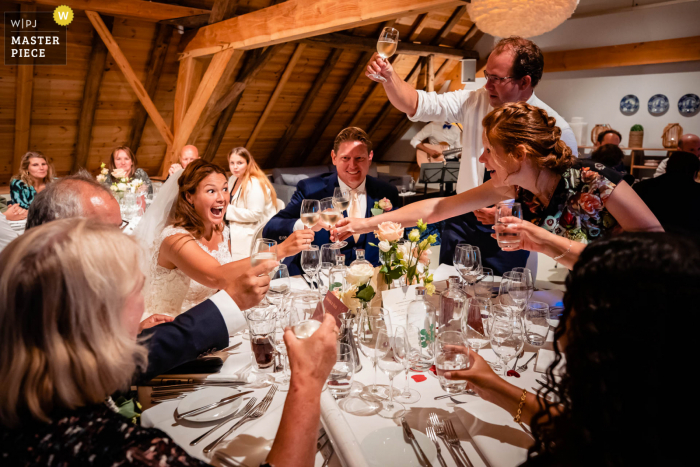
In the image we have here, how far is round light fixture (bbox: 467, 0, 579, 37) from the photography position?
2.49 metres

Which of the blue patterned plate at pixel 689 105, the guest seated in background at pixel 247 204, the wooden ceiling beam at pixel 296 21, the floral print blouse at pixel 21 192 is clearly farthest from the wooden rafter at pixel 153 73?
the blue patterned plate at pixel 689 105

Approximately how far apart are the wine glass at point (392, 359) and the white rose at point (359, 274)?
9.3 inches

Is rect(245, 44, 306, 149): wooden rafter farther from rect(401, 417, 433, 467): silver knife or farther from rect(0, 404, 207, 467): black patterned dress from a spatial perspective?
rect(0, 404, 207, 467): black patterned dress

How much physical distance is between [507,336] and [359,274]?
47 cm

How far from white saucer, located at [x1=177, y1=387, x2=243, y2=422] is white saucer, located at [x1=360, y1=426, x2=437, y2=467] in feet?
1.21

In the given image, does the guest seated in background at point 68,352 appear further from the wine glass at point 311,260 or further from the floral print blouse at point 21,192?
the floral print blouse at point 21,192

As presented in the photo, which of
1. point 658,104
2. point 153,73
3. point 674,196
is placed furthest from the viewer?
point 658,104

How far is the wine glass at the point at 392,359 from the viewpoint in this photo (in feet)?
4.00

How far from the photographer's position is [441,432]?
1.12 m

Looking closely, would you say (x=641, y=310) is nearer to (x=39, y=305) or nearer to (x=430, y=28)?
(x=39, y=305)

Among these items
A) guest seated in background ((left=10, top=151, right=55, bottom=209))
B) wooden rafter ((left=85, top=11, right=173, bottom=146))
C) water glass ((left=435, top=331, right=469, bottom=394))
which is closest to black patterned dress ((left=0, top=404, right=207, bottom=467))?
water glass ((left=435, top=331, right=469, bottom=394))

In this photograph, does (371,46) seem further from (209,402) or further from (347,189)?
(209,402)

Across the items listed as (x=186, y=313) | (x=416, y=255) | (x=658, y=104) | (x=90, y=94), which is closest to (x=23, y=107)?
(x=90, y=94)

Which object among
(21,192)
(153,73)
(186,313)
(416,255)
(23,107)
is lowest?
(186,313)
